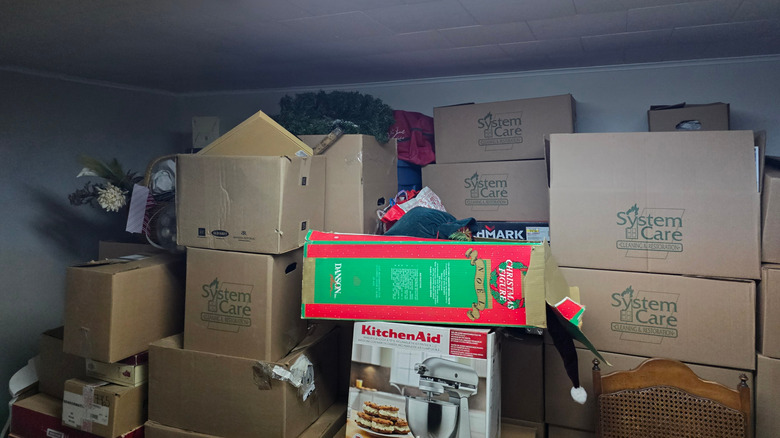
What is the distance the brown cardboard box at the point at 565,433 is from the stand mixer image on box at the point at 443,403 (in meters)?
0.77

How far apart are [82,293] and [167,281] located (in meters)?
0.31

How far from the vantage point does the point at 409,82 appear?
10.5 feet

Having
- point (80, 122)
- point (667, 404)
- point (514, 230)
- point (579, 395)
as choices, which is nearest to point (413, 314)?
point (579, 395)

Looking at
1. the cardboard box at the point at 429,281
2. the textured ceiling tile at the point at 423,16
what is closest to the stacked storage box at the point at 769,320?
the cardboard box at the point at 429,281

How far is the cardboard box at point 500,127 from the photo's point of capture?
256cm

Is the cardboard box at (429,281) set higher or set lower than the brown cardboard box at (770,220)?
lower

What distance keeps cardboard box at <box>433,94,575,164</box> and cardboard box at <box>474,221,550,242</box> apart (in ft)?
1.16

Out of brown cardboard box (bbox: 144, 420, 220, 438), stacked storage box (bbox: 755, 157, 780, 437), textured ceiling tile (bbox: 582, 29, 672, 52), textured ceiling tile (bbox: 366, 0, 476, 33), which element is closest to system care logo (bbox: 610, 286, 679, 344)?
stacked storage box (bbox: 755, 157, 780, 437)

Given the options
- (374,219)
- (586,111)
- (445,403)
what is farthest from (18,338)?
(586,111)

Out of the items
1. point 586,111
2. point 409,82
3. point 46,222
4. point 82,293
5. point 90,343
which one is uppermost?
point 409,82

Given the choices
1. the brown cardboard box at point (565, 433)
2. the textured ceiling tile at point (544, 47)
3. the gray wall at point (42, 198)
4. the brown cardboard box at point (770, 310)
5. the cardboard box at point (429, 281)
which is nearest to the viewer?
the cardboard box at point (429, 281)

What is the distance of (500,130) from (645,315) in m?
1.22

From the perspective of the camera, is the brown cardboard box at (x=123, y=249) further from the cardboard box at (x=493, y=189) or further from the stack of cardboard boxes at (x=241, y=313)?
the cardboard box at (x=493, y=189)

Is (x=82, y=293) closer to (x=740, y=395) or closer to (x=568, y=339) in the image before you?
(x=568, y=339)
